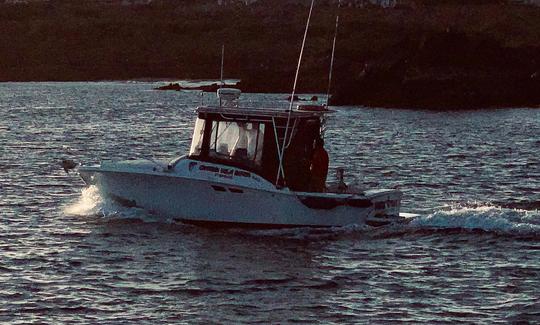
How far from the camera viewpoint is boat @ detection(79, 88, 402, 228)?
27.1m

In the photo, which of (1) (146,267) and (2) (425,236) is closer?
(1) (146,267)

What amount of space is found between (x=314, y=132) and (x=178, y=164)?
308 cm

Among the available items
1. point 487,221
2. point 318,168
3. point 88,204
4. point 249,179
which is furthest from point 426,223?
point 88,204

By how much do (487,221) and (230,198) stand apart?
573 cm

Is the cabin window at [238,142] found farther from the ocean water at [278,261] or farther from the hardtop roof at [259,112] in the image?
the ocean water at [278,261]

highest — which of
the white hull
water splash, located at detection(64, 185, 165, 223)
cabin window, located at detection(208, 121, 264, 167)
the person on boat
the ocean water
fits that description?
cabin window, located at detection(208, 121, 264, 167)

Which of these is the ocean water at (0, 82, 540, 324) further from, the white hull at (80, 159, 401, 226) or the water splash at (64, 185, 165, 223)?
the white hull at (80, 159, 401, 226)

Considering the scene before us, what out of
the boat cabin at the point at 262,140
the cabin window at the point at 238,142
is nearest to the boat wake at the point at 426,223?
the boat cabin at the point at 262,140

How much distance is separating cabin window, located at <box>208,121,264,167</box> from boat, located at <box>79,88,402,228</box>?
0.07 ft

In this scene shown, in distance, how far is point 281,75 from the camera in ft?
449

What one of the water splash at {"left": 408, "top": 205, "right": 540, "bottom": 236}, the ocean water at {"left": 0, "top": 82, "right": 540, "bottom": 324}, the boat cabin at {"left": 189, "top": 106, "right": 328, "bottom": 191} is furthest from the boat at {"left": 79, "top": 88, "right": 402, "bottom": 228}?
the water splash at {"left": 408, "top": 205, "right": 540, "bottom": 236}

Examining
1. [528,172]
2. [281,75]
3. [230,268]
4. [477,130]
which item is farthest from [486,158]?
[281,75]

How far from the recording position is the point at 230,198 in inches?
1071

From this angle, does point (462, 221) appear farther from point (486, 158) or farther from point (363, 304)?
A: point (486, 158)
